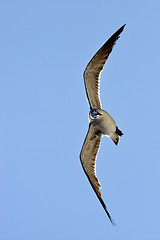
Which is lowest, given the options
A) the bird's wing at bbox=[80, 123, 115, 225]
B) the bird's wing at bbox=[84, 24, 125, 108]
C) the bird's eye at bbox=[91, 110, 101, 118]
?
the bird's wing at bbox=[80, 123, 115, 225]

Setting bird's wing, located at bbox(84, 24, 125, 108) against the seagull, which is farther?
bird's wing, located at bbox(84, 24, 125, 108)

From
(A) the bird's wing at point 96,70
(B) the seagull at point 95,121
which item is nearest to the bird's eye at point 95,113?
(B) the seagull at point 95,121

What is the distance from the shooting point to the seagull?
19906mm

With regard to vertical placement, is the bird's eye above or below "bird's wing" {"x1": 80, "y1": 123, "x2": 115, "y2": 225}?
above

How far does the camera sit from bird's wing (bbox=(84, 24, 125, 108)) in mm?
20234

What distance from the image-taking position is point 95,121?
1995 cm

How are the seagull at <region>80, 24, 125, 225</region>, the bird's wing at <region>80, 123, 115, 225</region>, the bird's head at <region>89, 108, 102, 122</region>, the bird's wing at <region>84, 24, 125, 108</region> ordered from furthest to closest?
1. the bird's wing at <region>80, 123, 115, 225</region>
2. the bird's wing at <region>84, 24, 125, 108</region>
3. the seagull at <region>80, 24, 125, 225</region>
4. the bird's head at <region>89, 108, 102, 122</region>

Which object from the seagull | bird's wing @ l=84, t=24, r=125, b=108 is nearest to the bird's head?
the seagull

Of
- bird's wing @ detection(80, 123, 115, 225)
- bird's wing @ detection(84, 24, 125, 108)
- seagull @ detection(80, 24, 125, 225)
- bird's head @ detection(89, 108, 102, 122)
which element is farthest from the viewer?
bird's wing @ detection(80, 123, 115, 225)

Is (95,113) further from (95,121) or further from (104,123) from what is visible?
(104,123)

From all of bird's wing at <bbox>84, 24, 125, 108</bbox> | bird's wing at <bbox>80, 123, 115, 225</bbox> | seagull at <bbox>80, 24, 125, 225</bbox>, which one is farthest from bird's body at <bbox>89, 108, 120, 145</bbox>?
bird's wing at <bbox>84, 24, 125, 108</bbox>

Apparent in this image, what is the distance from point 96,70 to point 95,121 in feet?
8.07

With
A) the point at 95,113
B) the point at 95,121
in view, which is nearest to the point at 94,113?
the point at 95,113

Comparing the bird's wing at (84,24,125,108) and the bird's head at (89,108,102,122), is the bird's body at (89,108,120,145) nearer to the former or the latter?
the bird's head at (89,108,102,122)
